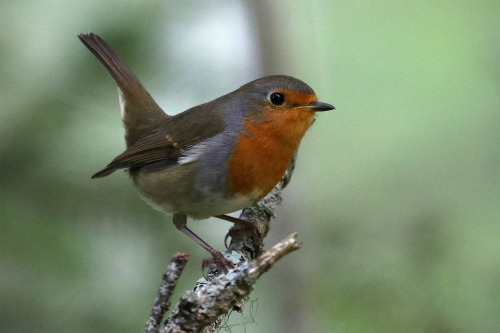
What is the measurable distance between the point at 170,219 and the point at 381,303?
50.8 inches

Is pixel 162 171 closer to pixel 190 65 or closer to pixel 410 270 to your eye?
pixel 190 65

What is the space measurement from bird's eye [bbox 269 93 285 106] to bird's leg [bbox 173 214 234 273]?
2.82 feet

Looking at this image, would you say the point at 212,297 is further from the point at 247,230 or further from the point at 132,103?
the point at 132,103

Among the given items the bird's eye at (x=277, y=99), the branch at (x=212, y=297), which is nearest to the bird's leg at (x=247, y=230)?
the bird's eye at (x=277, y=99)

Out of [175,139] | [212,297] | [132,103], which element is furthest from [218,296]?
[132,103]

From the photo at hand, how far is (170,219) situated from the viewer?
4113 mm

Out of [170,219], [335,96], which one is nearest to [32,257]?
[170,219]

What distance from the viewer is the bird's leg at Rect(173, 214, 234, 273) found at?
3588mm

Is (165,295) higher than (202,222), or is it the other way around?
(165,295)

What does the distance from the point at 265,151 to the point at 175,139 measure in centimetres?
67

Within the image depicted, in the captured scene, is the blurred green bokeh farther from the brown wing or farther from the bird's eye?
the bird's eye

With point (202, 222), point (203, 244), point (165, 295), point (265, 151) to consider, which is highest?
point (165, 295)

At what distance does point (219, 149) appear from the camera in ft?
13.5

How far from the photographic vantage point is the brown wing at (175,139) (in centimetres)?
427
